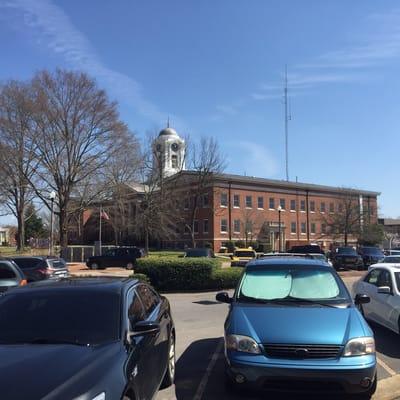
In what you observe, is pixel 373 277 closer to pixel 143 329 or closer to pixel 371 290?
pixel 371 290

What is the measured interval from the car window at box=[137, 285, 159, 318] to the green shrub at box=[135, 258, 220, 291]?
13521 mm

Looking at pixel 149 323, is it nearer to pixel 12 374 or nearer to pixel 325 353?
pixel 12 374

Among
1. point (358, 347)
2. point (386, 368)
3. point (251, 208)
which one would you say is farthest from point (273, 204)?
point (358, 347)

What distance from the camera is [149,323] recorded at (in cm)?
508

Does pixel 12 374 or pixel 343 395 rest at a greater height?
pixel 12 374

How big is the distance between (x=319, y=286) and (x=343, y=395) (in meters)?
1.62

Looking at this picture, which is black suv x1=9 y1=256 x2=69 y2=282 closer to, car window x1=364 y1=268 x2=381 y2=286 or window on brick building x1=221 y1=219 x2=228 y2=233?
car window x1=364 y1=268 x2=381 y2=286

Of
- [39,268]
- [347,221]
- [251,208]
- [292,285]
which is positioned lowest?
[39,268]

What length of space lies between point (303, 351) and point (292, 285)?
1677 millimetres

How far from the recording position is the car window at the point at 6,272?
1301cm

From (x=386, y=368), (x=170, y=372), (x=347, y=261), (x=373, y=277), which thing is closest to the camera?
(x=170, y=372)

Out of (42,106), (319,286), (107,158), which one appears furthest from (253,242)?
(319,286)

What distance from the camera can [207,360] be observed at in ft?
27.4

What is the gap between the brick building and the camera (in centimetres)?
6475
